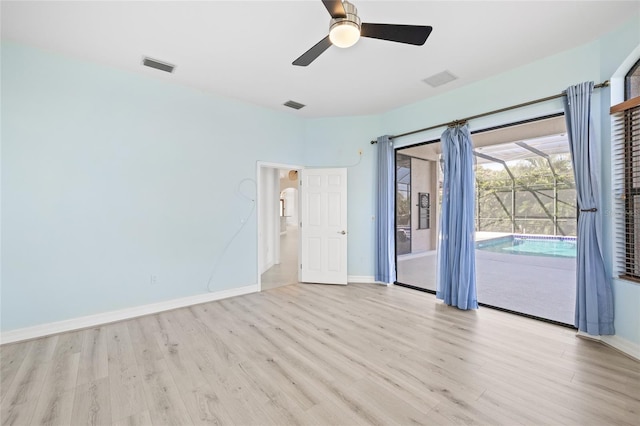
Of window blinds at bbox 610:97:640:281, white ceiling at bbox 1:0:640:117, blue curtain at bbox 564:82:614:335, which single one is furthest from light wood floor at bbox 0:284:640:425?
white ceiling at bbox 1:0:640:117

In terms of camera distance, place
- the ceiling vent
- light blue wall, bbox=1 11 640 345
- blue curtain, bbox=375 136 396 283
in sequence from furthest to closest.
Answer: blue curtain, bbox=375 136 396 283, the ceiling vent, light blue wall, bbox=1 11 640 345

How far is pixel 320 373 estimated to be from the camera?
86.4 inches

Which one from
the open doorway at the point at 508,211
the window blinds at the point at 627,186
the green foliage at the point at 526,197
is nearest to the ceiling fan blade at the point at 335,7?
the window blinds at the point at 627,186

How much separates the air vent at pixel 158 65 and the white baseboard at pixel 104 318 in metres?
3.06

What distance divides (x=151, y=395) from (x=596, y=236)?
4250 millimetres

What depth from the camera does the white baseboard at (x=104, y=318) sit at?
2774 mm

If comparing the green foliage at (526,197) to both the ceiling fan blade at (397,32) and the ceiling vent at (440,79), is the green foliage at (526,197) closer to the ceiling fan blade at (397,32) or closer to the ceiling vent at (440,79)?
the ceiling vent at (440,79)

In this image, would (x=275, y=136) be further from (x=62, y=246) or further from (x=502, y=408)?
(x=502, y=408)

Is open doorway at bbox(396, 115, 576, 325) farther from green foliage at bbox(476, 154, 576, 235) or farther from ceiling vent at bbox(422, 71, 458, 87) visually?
ceiling vent at bbox(422, 71, 458, 87)

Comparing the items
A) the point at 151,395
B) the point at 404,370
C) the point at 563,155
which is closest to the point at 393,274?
the point at 404,370

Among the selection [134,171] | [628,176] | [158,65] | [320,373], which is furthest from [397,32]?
[134,171]

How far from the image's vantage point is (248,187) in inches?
175

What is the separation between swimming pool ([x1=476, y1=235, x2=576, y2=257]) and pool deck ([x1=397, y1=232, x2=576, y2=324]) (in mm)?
854

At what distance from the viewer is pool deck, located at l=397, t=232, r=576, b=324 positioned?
3.65 metres
